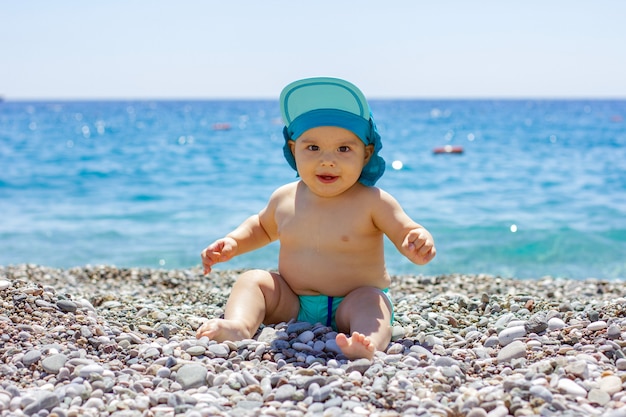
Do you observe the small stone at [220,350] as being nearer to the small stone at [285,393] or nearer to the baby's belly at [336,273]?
the small stone at [285,393]

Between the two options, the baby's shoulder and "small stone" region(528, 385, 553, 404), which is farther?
the baby's shoulder

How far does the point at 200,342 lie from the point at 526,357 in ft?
5.05

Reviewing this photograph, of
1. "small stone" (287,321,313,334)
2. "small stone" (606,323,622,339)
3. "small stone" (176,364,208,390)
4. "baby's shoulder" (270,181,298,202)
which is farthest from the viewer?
"baby's shoulder" (270,181,298,202)

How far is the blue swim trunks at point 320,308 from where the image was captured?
12.7ft

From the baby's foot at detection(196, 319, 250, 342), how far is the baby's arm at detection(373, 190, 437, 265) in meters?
0.93

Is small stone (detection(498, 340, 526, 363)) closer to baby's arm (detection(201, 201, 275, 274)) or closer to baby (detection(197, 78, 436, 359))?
baby (detection(197, 78, 436, 359))

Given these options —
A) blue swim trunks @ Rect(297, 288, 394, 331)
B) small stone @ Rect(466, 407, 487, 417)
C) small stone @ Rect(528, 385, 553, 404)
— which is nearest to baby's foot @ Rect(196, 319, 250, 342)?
blue swim trunks @ Rect(297, 288, 394, 331)

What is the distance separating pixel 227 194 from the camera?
1401 cm

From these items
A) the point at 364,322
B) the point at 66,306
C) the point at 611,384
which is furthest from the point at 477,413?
the point at 66,306

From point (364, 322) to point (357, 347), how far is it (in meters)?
0.37

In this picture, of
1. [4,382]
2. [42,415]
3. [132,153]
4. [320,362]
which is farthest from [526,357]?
[132,153]

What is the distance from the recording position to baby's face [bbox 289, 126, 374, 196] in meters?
3.70

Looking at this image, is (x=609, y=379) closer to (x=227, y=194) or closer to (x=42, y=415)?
(x=42, y=415)

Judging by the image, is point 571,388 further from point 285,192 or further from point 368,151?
point 285,192
